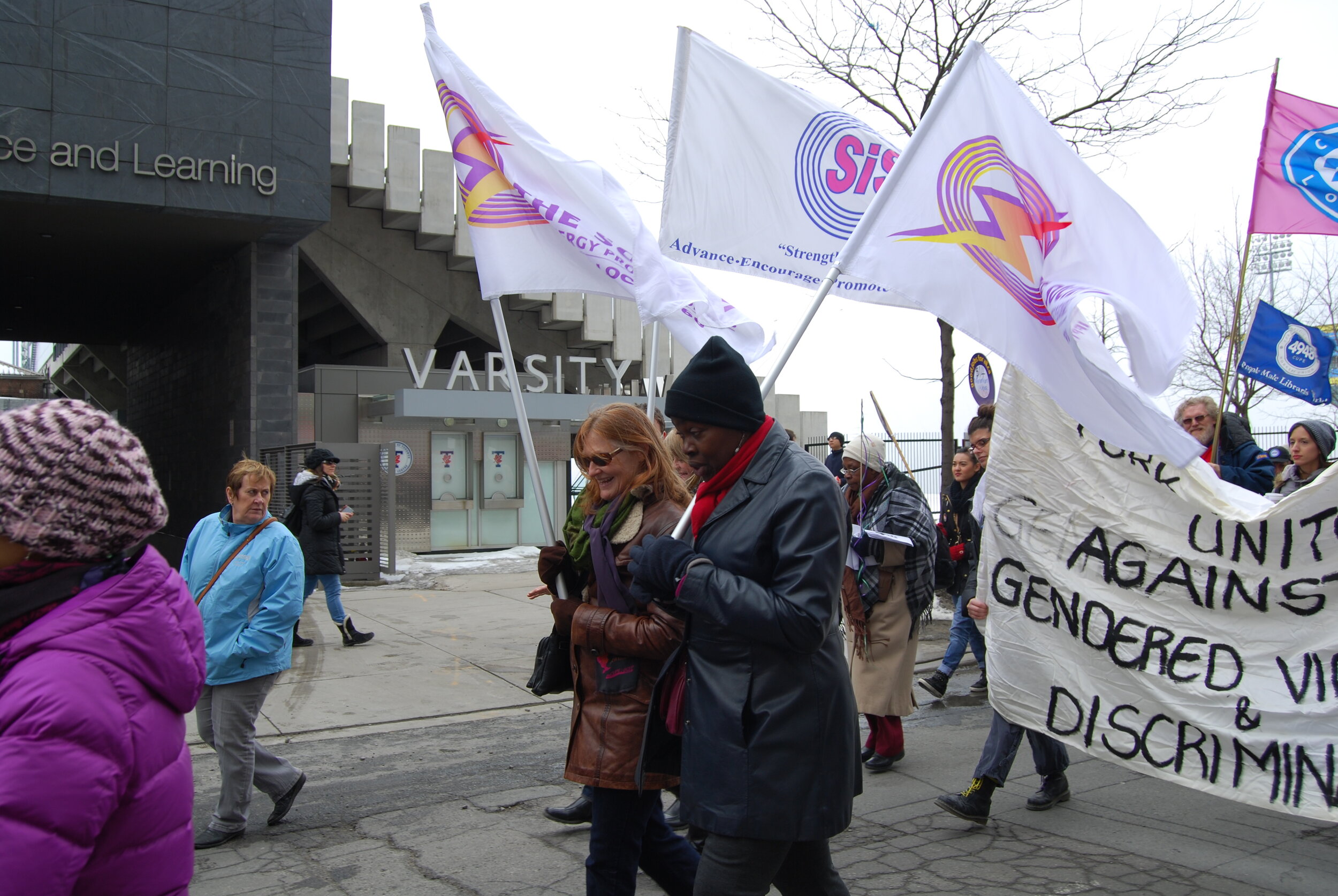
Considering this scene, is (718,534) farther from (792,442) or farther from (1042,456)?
(1042,456)

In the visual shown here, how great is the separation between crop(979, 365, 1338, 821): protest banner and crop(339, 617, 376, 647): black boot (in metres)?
6.62

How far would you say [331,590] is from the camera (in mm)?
9891

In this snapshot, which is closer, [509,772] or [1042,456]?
[1042,456]

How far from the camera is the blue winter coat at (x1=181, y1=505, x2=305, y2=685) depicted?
461cm

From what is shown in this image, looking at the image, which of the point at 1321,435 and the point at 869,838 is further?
the point at 1321,435

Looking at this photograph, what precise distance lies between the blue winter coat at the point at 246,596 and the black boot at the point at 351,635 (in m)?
4.98

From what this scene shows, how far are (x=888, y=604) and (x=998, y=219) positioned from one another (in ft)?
8.48

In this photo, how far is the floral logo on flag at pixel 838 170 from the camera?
201 inches

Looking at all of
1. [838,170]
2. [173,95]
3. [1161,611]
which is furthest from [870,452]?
[173,95]

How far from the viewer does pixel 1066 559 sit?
486 centimetres

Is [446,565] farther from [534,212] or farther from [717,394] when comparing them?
[717,394]

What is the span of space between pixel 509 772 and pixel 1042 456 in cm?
338

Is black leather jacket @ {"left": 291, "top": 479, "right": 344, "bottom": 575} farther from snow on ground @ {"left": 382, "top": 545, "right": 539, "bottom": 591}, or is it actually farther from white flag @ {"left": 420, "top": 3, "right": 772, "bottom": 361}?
white flag @ {"left": 420, "top": 3, "right": 772, "bottom": 361}

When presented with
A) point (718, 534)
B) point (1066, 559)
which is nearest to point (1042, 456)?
point (1066, 559)
